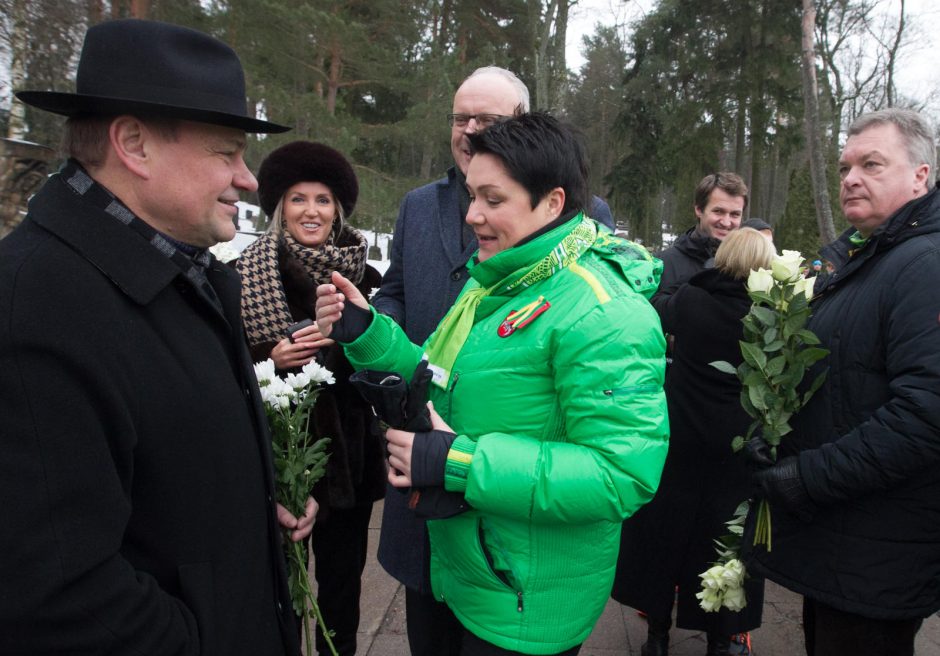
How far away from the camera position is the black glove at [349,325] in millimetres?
1965

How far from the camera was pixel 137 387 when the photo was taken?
1.20 m

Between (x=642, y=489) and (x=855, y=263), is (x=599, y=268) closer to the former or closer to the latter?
(x=642, y=489)

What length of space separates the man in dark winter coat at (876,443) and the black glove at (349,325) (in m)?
1.43

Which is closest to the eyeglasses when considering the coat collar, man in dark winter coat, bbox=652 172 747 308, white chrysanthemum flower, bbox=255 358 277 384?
the coat collar

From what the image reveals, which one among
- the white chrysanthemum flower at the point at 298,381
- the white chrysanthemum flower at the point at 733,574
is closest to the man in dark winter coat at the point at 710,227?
the white chrysanthemum flower at the point at 733,574

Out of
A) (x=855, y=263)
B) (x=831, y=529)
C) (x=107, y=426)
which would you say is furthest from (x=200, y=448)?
(x=855, y=263)

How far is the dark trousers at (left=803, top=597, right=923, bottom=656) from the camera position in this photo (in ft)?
6.53

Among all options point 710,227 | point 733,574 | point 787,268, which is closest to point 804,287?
point 787,268

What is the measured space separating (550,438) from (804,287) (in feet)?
3.96

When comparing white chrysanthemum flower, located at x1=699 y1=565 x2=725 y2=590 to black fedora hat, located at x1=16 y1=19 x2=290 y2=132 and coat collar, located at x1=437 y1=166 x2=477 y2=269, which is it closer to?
coat collar, located at x1=437 y1=166 x2=477 y2=269

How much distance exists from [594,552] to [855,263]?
1309mm

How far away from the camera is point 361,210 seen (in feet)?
46.7

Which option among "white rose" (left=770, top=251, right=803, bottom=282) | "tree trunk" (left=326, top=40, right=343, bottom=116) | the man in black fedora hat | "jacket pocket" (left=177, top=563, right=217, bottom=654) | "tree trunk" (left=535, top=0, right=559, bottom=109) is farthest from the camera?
"tree trunk" (left=535, top=0, right=559, bottom=109)

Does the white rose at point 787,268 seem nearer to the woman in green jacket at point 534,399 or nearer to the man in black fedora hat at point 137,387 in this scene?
the woman in green jacket at point 534,399
